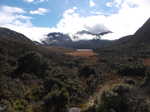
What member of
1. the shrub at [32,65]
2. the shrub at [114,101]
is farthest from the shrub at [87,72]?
the shrub at [114,101]

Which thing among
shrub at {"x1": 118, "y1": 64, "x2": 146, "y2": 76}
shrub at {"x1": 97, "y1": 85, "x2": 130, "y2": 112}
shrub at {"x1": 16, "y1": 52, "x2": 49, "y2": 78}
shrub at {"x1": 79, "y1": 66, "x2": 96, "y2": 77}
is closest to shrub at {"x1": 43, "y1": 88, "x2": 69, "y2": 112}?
shrub at {"x1": 97, "y1": 85, "x2": 130, "y2": 112}

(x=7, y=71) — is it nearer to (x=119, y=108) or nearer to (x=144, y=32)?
(x=119, y=108)

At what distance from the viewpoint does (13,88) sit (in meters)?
20.9

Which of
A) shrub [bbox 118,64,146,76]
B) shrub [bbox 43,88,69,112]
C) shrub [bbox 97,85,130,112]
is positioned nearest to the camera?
shrub [bbox 97,85,130,112]

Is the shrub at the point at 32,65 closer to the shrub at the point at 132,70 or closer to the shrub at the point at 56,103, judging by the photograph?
the shrub at the point at 56,103

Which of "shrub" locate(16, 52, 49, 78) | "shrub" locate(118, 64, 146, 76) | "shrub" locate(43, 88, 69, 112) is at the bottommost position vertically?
"shrub" locate(43, 88, 69, 112)

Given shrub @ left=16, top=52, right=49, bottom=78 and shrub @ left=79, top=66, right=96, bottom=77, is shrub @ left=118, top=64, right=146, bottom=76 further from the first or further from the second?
shrub @ left=16, top=52, right=49, bottom=78

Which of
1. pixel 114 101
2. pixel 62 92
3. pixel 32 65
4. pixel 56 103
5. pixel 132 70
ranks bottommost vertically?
pixel 56 103

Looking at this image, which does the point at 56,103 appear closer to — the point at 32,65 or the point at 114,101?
the point at 114,101

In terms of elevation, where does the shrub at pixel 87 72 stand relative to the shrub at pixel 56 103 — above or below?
above

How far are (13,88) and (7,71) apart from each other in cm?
807

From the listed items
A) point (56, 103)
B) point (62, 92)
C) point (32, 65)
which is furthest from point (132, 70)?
point (56, 103)

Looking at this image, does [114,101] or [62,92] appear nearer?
[114,101]

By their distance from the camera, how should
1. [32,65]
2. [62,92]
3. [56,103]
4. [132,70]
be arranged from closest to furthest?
[56,103]
[62,92]
[32,65]
[132,70]
